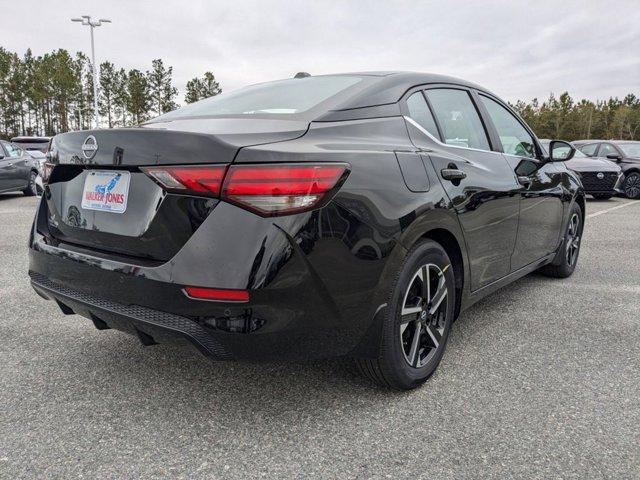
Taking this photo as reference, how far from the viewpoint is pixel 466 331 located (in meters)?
3.30

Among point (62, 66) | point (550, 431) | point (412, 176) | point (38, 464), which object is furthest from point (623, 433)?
point (62, 66)

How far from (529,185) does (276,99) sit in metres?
1.85

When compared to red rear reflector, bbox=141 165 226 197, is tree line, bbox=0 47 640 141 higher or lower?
higher

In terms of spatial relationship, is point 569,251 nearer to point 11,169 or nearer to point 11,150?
point 11,169

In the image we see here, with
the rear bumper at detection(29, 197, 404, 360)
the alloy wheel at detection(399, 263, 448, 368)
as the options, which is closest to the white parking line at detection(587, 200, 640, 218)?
the alloy wheel at detection(399, 263, 448, 368)

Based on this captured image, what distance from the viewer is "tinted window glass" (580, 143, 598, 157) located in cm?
1418

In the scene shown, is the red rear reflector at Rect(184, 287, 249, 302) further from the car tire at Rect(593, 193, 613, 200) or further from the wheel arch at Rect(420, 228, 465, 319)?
the car tire at Rect(593, 193, 613, 200)

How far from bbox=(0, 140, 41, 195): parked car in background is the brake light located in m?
11.3

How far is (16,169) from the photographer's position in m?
11.7

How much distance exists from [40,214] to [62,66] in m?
67.6

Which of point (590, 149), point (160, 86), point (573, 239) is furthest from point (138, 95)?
point (573, 239)

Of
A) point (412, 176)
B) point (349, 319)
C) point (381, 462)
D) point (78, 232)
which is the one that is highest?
point (412, 176)

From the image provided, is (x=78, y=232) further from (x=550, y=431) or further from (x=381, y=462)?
(x=550, y=431)

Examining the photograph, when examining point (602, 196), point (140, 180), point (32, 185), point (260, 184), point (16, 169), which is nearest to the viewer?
point (260, 184)
